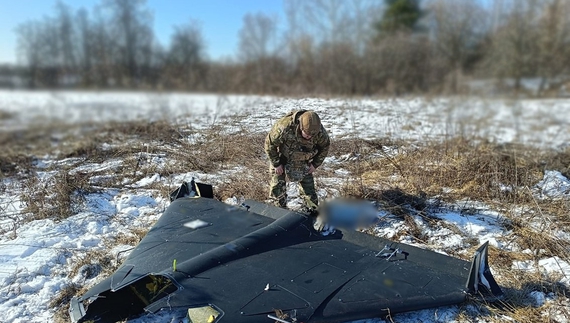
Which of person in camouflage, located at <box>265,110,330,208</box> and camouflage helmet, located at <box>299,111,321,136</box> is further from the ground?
camouflage helmet, located at <box>299,111,321,136</box>

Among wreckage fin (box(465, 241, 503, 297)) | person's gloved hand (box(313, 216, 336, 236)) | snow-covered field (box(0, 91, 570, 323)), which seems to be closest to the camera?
wreckage fin (box(465, 241, 503, 297))

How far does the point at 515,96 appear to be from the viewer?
353 inches

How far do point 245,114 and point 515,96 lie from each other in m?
6.96

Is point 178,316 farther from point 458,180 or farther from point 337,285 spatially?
point 458,180

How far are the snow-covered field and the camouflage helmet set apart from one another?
0.99 m

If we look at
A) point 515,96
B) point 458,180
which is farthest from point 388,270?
point 515,96

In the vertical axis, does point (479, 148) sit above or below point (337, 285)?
above

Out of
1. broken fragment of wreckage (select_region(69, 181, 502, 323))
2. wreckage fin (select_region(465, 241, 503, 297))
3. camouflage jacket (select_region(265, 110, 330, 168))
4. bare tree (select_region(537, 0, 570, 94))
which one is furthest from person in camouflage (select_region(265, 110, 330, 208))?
bare tree (select_region(537, 0, 570, 94))

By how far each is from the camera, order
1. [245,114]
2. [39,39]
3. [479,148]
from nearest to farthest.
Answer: [39,39] → [245,114] → [479,148]

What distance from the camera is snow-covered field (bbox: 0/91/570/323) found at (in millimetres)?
3619

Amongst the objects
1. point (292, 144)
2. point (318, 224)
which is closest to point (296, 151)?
point (292, 144)

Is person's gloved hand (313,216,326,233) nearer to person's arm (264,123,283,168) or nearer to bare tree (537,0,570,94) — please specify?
person's arm (264,123,283,168)

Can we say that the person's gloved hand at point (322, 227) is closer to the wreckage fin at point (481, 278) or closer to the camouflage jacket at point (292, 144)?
the camouflage jacket at point (292, 144)

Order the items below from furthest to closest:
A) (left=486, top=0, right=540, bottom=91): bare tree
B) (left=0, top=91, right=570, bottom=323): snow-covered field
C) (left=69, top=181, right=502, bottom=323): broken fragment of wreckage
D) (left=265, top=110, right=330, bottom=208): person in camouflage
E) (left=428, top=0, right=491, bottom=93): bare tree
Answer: (left=428, top=0, right=491, bottom=93): bare tree
(left=486, top=0, right=540, bottom=91): bare tree
(left=265, top=110, right=330, bottom=208): person in camouflage
(left=0, top=91, right=570, bottom=323): snow-covered field
(left=69, top=181, right=502, bottom=323): broken fragment of wreckage
